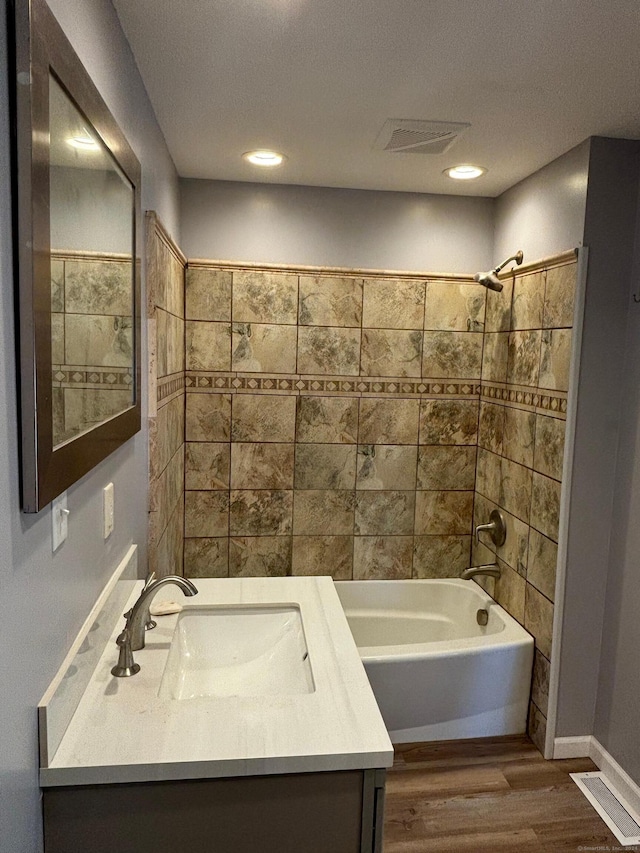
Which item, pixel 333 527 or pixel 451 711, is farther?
pixel 333 527

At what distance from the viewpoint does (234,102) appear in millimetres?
2025

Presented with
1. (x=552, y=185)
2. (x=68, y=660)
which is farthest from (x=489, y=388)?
(x=68, y=660)

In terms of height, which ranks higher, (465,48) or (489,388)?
(465,48)

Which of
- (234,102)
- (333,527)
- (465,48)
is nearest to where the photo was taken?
(465,48)

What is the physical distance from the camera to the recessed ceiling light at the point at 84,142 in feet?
3.62

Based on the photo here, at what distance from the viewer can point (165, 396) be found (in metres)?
2.36

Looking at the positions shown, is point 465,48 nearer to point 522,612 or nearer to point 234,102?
point 234,102

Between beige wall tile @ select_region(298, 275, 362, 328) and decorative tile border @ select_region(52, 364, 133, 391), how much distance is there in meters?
1.53

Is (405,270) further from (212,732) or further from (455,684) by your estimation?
(212,732)

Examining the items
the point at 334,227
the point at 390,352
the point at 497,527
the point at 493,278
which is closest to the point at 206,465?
the point at 390,352

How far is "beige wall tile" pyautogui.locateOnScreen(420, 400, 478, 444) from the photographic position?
319 cm

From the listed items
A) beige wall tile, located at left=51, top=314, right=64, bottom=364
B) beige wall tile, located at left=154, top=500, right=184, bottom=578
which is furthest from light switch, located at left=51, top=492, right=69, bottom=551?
beige wall tile, located at left=154, top=500, right=184, bottom=578

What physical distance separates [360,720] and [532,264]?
2.09 meters

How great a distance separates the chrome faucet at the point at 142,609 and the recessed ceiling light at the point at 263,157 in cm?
183
